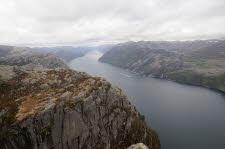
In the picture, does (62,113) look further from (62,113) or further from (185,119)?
(185,119)

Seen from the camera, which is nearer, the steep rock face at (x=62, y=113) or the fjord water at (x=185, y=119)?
the steep rock face at (x=62, y=113)

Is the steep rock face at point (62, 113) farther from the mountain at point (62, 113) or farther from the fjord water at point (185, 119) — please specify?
the fjord water at point (185, 119)

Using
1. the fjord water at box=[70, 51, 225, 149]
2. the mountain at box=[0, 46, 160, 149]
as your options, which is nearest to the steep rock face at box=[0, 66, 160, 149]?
the mountain at box=[0, 46, 160, 149]

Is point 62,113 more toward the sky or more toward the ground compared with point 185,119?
more toward the sky

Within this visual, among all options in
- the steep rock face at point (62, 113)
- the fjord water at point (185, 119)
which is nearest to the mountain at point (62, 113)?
the steep rock face at point (62, 113)

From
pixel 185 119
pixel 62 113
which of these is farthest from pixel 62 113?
pixel 185 119

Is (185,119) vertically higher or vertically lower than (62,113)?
lower

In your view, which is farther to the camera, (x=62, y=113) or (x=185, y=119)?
(x=185, y=119)

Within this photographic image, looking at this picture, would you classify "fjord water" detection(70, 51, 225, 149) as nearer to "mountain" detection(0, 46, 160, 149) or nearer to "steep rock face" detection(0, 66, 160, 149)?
"mountain" detection(0, 46, 160, 149)
